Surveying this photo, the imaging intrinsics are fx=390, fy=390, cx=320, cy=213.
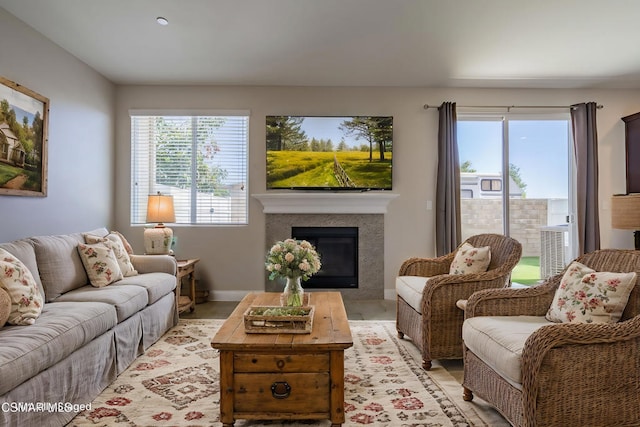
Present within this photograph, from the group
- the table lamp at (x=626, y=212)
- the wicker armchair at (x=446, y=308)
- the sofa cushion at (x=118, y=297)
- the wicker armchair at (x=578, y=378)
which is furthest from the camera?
the table lamp at (x=626, y=212)

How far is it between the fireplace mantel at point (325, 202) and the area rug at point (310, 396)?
1.96 m

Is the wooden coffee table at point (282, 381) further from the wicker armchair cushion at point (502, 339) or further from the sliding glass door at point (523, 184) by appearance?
the sliding glass door at point (523, 184)

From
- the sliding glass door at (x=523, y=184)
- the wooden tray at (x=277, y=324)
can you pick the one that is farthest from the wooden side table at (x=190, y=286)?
the sliding glass door at (x=523, y=184)

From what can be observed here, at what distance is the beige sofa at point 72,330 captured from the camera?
179 cm

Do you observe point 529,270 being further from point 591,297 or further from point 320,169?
point 591,297

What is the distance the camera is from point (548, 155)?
16.5 ft

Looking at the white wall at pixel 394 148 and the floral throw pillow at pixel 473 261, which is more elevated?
the white wall at pixel 394 148

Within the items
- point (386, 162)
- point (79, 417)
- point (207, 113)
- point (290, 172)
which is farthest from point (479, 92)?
point (79, 417)

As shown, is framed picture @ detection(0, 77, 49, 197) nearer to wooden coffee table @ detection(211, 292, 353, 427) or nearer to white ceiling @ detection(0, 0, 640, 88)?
white ceiling @ detection(0, 0, 640, 88)

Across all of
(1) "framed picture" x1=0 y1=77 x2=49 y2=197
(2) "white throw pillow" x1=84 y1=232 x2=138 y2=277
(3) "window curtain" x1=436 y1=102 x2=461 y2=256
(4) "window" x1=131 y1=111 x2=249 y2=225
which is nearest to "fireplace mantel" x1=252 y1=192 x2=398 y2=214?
(4) "window" x1=131 y1=111 x2=249 y2=225

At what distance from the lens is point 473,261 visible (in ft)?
10.2

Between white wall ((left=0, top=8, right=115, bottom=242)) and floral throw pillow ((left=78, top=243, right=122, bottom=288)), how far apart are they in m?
0.61

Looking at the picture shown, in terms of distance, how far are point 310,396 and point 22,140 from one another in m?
3.13

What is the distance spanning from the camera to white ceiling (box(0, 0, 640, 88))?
10.1ft
